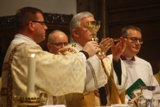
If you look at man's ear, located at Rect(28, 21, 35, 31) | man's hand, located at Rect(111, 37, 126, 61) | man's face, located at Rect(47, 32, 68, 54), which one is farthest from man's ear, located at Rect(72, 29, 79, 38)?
man's face, located at Rect(47, 32, 68, 54)

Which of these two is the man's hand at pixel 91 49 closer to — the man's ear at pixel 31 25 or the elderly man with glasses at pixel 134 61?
the man's ear at pixel 31 25

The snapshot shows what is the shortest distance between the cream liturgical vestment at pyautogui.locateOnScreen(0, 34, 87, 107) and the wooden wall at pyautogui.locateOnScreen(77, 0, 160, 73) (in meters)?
3.10

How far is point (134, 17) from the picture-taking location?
20.1 ft

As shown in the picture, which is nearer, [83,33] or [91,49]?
[91,49]

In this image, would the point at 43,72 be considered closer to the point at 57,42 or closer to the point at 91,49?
the point at 91,49

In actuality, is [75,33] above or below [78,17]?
below

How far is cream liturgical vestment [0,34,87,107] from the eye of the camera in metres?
2.97

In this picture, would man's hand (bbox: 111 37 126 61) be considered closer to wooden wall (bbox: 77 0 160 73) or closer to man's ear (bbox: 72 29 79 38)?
man's ear (bbox: 72 29 79 38)

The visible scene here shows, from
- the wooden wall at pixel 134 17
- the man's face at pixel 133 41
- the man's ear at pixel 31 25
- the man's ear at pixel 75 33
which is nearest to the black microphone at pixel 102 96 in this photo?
the man's ear at pixel 75 33

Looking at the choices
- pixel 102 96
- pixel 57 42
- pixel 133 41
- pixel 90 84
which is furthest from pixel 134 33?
pixel 90 84

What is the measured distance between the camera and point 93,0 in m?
6.18

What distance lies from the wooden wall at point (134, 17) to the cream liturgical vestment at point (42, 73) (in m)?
3.10

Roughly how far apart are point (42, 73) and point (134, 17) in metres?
3.43

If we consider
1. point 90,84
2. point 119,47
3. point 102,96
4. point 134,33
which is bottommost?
point 102,96
